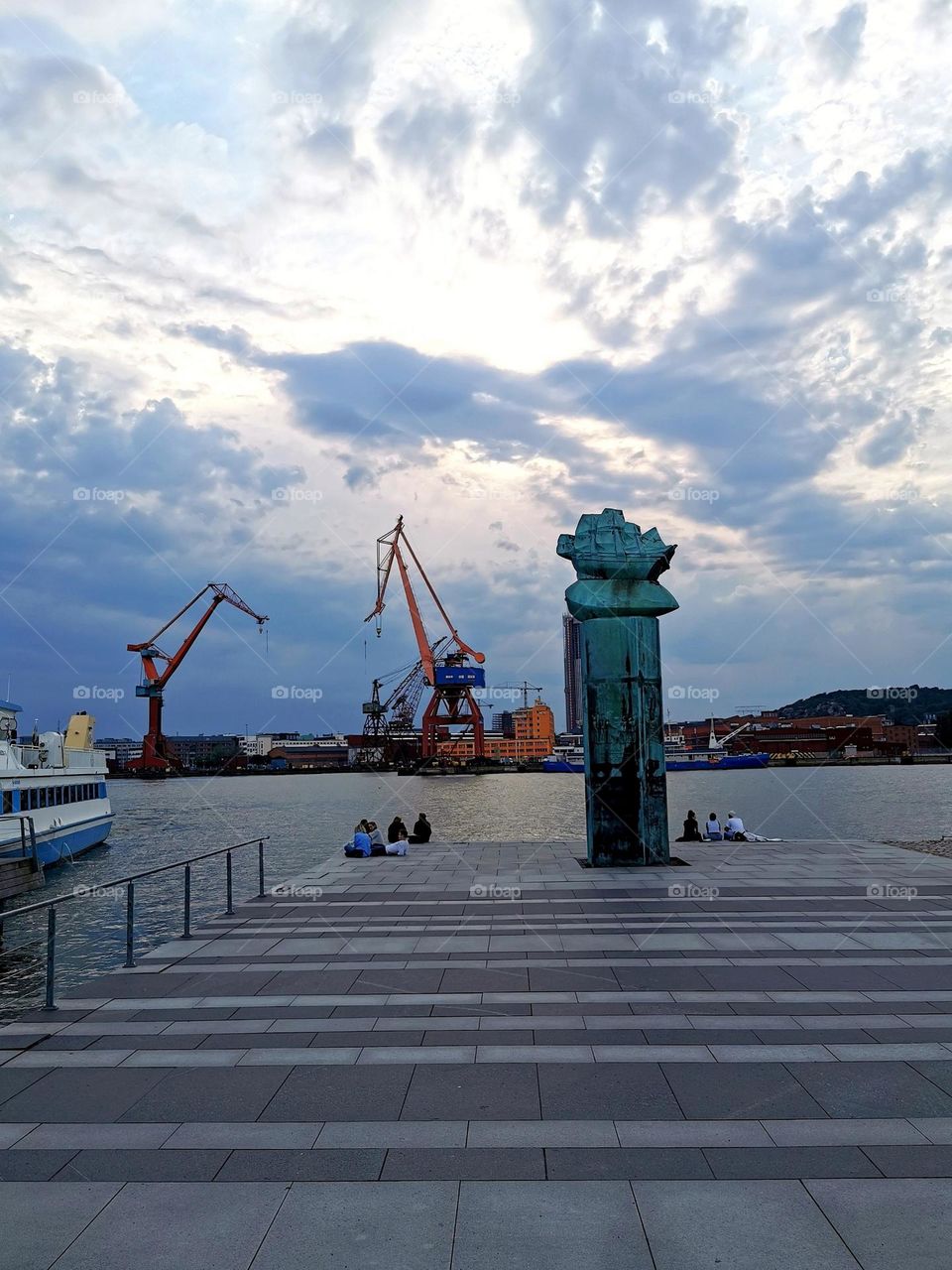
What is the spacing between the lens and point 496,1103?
524 cm

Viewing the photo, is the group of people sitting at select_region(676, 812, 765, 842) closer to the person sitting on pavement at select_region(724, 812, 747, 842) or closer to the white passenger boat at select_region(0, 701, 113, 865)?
the person sitting on pavement at select_region(724, 812, 747, 842)

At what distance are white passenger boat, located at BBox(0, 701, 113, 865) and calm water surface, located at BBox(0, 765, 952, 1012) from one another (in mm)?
1123

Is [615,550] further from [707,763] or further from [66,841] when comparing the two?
[707,763]

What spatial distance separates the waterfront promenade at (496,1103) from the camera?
3.88 metres

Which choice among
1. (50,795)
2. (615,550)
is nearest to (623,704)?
(615,550)

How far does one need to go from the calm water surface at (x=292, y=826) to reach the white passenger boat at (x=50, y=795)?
1.12 m

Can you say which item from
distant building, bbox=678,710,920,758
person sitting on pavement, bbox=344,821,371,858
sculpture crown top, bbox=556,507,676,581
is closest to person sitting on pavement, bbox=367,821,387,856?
person sitting on pavement, bbox=344,821,371,858

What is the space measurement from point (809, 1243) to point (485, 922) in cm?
690

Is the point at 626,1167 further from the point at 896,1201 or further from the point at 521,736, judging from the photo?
the point at 521,736

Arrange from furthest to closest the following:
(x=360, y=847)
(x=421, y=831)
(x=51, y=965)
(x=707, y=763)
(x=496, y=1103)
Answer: (x=707, y=763)
(x=421, y=831)
(x=360, y=847)
(x=51, y=965)
(x=496, y=1103)

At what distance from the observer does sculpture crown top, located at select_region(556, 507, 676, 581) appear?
1542 centimetres

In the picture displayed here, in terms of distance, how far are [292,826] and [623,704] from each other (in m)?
35.1

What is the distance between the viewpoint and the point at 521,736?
558 ft

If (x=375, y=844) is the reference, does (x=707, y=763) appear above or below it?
below
